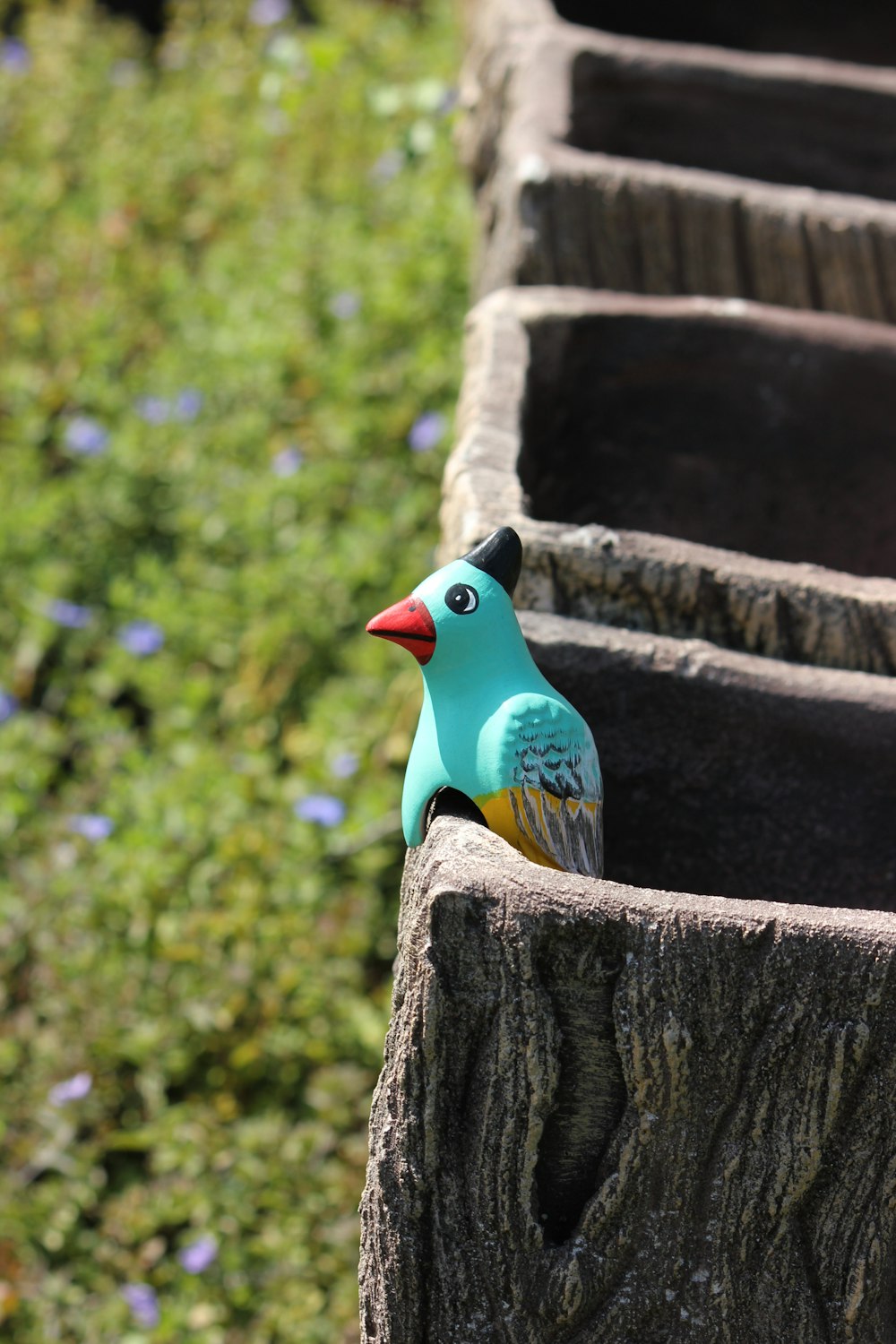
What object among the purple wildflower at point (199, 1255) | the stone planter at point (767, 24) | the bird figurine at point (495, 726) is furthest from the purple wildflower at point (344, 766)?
the stone planter at point (767, 24)

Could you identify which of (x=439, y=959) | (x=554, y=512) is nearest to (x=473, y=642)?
(x=439, y=959)

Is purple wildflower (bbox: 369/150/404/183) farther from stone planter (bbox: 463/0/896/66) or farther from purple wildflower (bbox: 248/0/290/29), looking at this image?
purple wildflower (bbox: 248/0/290/29)

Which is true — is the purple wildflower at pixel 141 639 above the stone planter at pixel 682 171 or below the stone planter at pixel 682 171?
below

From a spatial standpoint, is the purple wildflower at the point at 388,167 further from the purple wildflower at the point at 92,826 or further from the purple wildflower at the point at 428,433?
the purple wildflower at the point at 92,826

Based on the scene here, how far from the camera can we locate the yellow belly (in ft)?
3.47

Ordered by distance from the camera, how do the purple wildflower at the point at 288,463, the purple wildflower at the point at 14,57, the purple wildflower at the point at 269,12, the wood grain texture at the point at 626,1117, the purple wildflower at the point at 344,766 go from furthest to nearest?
the purple wildflower at the point at 269,12 → the purple wildflower at the point at 14,57 → the purple wildflower at the point at 288,463 → the purple wildflower at the point at 344,766 → the wood grain texture at the point at 626,1117

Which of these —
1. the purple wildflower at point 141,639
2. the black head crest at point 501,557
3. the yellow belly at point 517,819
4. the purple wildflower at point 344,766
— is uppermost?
the black head crest at point 501,557

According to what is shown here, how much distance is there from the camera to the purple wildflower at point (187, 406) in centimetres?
299

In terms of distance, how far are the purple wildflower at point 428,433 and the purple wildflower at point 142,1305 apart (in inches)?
63.3

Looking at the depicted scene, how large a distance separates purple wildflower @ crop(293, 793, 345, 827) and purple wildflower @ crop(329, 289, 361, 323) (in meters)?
1.49

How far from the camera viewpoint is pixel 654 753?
1377 mm

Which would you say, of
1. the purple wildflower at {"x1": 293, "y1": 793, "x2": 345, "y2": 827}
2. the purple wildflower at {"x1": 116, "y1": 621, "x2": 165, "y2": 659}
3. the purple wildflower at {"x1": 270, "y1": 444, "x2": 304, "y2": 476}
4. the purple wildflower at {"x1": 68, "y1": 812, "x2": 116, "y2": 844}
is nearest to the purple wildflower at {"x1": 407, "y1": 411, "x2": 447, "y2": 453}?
the purple wildflower at {"x1": 270, "y1": 444, "x2": 304, "y2": 476}

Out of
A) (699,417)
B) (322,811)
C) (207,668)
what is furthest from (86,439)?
(699,417)

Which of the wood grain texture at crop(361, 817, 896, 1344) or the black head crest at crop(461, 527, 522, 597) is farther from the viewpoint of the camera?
the black head crest at crop(461, 527, 522, 597)
